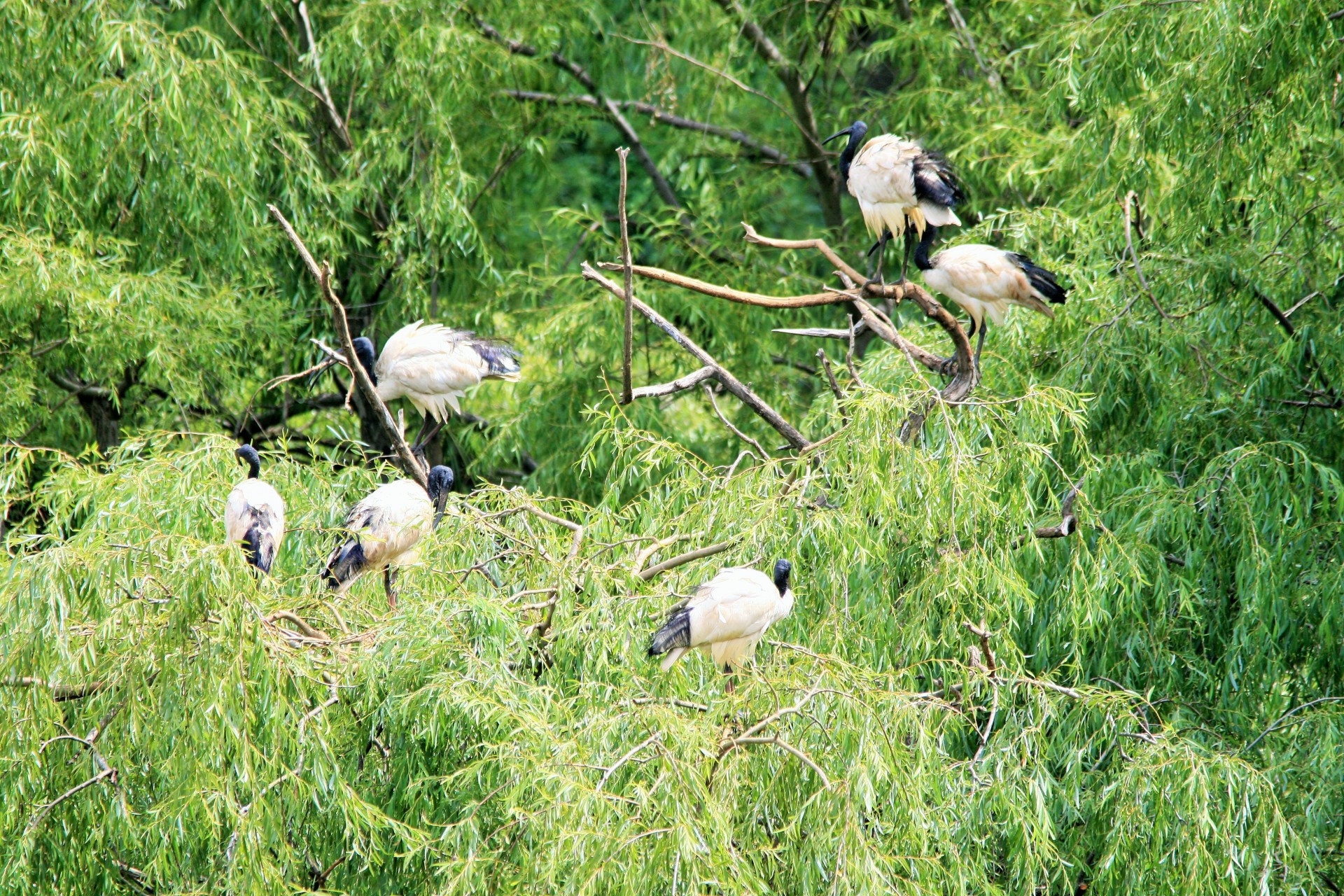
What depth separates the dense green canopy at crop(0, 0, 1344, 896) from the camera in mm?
3352

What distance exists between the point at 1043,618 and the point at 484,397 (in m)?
4.89

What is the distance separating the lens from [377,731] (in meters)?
3.83

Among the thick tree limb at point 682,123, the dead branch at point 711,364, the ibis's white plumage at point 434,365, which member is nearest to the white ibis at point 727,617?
the dead branch at point 711,364

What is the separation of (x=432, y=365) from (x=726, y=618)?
8.23ft

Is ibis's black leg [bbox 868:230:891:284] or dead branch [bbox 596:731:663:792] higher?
dead branch [bbox 596:731:663:792]

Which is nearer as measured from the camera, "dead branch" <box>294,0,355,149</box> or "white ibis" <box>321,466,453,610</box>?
"white ibis" <box>321,466,453,610</box>

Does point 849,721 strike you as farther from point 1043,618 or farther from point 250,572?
point 1043,618

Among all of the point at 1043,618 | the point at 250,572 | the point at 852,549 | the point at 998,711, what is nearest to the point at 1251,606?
the point at 1043,618

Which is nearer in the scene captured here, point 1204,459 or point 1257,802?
point 1257,802

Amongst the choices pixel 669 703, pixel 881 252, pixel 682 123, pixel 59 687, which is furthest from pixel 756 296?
pixel 682 123

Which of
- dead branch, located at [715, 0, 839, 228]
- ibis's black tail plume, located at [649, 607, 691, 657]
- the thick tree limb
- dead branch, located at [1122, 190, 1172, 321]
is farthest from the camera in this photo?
the thick tree limb

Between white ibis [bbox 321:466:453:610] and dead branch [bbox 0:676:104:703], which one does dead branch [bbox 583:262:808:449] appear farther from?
dead branch [bbox 0:676:104:703]

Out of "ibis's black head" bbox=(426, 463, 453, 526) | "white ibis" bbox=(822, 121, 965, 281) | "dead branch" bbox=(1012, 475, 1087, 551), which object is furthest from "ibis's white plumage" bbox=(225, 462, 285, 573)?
"dead branch" bbox=(1012, 475, 1087, 551)

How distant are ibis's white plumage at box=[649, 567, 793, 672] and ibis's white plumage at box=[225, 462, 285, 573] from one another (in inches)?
54.6
